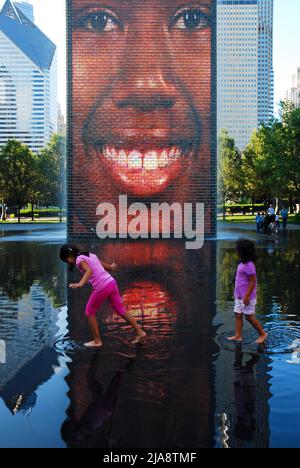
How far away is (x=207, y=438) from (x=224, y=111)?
11940cm

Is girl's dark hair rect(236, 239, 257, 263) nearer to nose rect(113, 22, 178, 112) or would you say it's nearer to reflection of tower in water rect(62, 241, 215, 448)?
reflection of tower in water rect(62, 241, 215, 448)

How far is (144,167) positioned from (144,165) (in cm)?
9

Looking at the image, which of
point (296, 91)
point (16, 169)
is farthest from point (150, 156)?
point (296, 91)

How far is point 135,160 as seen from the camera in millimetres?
27172

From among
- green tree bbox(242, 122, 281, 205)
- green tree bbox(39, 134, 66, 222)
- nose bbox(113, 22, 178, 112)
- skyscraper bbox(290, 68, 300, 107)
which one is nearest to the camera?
nose bbox(113, 22, 178, 112)

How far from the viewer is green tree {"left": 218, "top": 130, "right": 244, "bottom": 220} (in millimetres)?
64275

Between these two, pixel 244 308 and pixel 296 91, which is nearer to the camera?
pixel 244 308

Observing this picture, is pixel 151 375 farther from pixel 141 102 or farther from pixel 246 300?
pixel 141 102

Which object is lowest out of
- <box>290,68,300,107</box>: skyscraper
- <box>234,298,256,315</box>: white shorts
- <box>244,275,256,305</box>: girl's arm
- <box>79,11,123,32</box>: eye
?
<box>234,298,256,315</box>: white shorts

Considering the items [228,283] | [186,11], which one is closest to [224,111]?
[186,11]

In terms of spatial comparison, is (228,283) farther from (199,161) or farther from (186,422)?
(199,161)

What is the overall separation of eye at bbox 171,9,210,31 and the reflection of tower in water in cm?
1920

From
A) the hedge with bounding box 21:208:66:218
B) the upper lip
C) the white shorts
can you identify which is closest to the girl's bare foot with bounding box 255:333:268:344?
the white shorts
